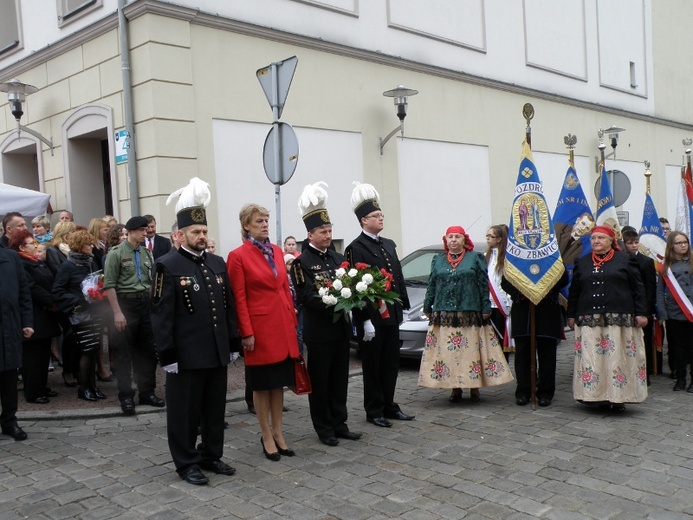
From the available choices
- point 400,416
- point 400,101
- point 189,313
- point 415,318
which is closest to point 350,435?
point 400,416

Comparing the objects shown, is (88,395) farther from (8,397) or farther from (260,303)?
(260,303)

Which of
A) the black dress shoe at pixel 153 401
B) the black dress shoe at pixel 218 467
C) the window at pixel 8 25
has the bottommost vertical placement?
the black dress shoe at pixel 218 467

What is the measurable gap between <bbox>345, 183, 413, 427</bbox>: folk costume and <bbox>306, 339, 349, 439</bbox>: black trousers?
0.45m

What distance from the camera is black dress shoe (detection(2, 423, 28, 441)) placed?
6359 millimetres

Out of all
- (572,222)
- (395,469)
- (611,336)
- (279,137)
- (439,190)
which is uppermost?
(279,137)

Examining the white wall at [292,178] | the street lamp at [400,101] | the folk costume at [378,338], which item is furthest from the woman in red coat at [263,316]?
the street lamp at [400,101]

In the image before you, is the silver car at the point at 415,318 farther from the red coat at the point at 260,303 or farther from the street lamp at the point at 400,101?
the street lamp at the point at 400,101

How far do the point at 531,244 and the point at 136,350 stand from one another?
4.29 meters

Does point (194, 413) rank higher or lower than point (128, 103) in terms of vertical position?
lower

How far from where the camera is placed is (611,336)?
6828 millimetres

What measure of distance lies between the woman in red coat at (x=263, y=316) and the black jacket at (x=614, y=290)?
9.98 ft

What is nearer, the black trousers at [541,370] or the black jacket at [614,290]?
the black jacket at [614,290]

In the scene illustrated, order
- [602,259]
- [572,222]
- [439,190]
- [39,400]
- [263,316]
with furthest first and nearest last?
[439,190]
[572,222]
[39,400]
[602,259]
[263,316]

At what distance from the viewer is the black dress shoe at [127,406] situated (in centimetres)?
716
